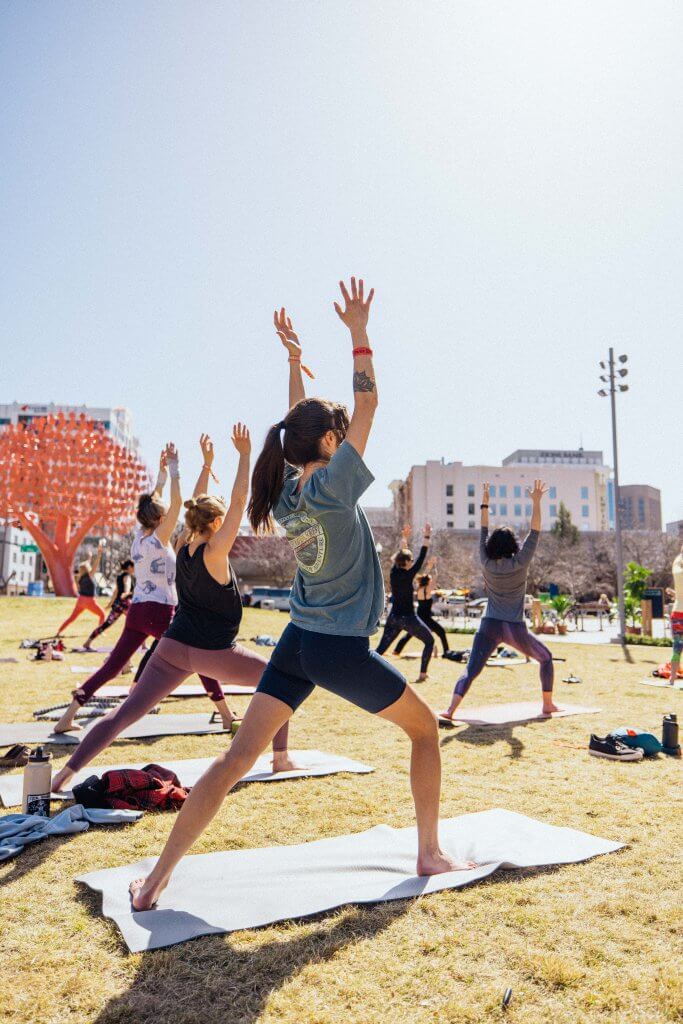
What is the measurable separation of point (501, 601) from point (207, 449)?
3.91m

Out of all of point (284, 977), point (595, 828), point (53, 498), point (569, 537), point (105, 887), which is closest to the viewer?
point (284, 977)

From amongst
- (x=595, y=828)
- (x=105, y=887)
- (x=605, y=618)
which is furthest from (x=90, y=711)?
(x=605, y=618)

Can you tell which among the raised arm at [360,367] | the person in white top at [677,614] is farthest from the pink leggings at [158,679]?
the person in white top at [677,614]

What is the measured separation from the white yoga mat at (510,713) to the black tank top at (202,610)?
4016mm

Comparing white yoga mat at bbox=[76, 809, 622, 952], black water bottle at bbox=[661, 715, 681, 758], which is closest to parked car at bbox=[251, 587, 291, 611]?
black water bottle at bbox=[661, 715, 681, 758]

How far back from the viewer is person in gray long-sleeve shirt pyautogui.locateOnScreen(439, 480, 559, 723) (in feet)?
23.9

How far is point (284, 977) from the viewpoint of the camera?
249 cm

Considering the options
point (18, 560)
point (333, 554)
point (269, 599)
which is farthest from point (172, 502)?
point (18, 560)

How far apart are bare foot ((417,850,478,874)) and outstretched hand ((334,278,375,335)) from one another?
99.8 inches

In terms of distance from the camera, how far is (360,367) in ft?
9.45

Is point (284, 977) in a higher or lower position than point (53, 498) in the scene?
lower

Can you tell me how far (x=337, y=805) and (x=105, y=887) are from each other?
5.83ft

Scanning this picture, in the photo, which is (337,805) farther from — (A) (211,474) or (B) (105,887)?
(A) (211,474)

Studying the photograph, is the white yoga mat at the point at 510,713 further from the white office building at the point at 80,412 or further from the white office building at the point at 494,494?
the white office building at the point at 80,412
